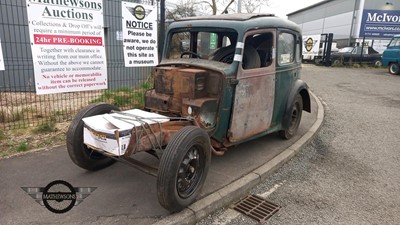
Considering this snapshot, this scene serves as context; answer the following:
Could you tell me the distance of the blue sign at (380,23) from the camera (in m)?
28.6

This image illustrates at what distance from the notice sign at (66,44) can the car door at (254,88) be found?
2.77 meters

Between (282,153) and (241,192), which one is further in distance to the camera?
(282,153)

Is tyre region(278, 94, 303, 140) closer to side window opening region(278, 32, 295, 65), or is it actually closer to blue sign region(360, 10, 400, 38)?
side window opening region(278, 32, 295, 65)

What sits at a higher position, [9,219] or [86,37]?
[86,37]

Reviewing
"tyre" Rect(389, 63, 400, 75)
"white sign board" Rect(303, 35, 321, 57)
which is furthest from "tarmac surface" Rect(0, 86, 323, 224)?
"white sign board" Rect(303, 35, 321, 57)

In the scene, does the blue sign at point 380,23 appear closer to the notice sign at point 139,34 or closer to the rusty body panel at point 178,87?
the notice sign at point 139,34

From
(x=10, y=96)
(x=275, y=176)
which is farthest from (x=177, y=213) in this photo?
(x=10, y=96)

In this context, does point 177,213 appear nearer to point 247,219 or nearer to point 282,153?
point 247,219

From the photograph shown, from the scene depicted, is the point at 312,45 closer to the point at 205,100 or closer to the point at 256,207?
the point at 205,100

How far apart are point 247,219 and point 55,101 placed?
5895 millimetres

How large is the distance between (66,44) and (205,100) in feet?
9.16

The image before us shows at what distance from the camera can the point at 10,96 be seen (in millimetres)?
7180

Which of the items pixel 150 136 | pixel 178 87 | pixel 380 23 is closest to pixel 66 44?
pixel 178 87

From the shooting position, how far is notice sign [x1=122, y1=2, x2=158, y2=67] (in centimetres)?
573
